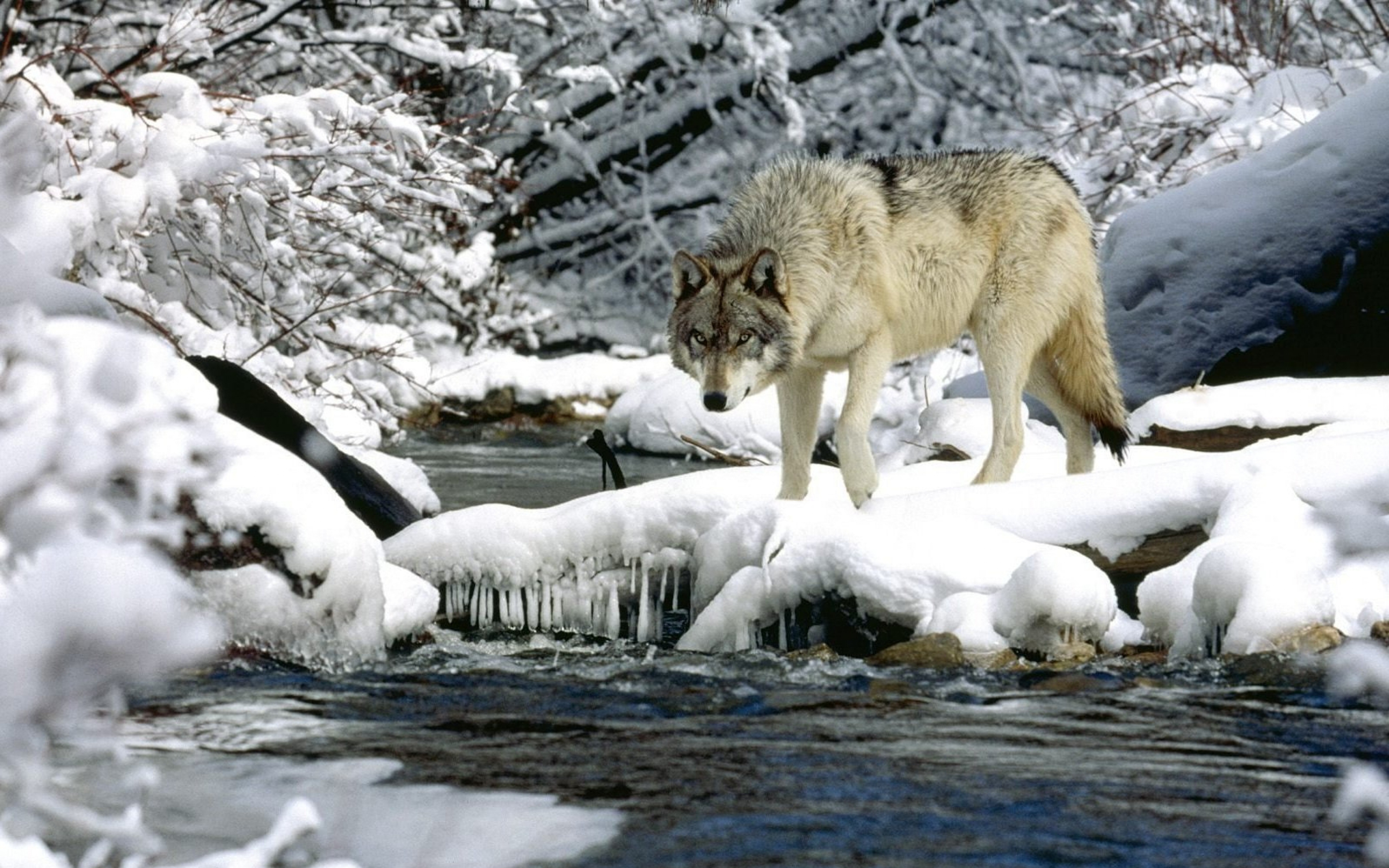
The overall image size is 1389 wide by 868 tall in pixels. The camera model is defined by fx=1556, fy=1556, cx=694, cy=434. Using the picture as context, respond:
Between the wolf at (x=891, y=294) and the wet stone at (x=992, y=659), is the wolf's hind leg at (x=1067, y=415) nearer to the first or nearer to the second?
the wolf at (x=891, y=294)

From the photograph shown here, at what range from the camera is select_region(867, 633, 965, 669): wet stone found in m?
5.26

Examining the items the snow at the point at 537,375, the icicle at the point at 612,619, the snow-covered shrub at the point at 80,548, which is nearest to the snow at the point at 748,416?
the snow at the point at 537,375

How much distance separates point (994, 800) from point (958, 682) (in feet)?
4.70

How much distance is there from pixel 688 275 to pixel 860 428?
1015mm

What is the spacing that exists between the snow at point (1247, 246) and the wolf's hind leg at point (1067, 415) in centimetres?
197

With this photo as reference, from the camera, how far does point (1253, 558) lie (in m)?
5.21

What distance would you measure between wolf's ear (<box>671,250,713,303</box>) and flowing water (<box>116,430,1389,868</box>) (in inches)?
73.3

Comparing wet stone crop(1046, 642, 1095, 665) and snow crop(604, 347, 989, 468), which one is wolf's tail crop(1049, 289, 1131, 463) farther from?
snow crop(604, 347, 989, 468)

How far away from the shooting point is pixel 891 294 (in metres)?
7.07

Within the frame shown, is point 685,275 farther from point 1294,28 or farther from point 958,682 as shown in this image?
point 1294,28

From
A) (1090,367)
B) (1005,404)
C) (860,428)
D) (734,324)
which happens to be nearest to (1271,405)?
(1090,367)

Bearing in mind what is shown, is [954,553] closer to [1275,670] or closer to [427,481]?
[1275,670]

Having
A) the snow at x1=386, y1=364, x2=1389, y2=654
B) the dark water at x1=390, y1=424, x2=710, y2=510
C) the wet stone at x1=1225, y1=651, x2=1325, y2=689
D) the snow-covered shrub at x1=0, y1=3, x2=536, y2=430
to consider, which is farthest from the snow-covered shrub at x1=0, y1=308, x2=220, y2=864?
the dark water at x1=390, y1=424, x2=710, y2=510

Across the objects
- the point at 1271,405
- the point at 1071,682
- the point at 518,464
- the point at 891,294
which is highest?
the point at 891,294
